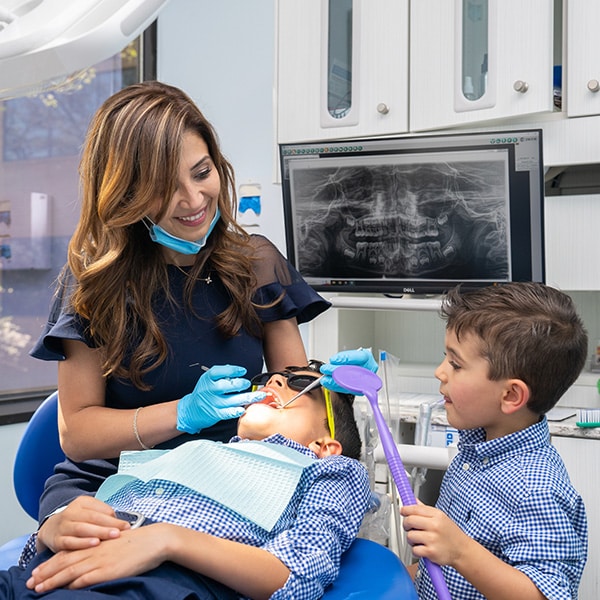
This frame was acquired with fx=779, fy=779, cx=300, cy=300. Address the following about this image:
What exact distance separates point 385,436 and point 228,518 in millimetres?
268

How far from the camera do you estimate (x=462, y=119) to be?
236 cm

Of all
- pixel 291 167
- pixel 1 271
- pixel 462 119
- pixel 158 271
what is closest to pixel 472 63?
pixel 462 119

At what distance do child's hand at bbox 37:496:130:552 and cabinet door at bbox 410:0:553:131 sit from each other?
170 cm

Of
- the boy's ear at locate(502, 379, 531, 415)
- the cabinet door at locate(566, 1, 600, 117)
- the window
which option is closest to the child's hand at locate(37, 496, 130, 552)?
the boy's ear at locate(502, 379, 531, 415)

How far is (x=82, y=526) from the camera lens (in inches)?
41.1

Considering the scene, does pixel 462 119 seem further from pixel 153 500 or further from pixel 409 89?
pixel 153 500

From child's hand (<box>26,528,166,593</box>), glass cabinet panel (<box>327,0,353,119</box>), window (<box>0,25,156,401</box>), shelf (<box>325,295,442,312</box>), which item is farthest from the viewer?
window (<box>0,25,156,401</box>)

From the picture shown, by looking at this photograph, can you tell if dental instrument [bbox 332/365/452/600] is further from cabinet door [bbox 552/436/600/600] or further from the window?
the window

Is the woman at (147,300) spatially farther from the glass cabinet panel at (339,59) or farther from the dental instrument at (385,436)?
the glass cabinet panel at (339,59)

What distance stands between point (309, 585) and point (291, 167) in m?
1.69

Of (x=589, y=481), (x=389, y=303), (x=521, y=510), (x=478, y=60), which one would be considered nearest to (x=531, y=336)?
(x=521, y=510)

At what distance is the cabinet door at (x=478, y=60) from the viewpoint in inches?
87.3

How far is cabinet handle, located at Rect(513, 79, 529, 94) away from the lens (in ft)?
7.29

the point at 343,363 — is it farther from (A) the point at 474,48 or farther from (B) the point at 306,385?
(A) the point at 474,48
